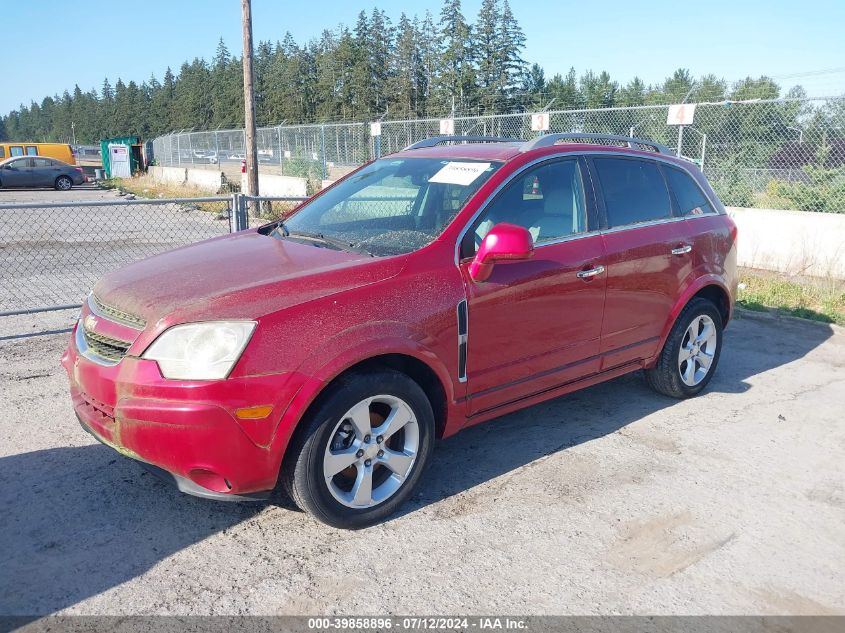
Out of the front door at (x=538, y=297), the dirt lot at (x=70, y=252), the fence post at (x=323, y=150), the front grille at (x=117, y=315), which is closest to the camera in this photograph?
the front grille at (x=117, y=315)

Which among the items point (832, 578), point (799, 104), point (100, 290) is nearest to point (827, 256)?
point (799, 104)

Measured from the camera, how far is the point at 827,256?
9.38 meters

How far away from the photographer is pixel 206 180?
3028 cm

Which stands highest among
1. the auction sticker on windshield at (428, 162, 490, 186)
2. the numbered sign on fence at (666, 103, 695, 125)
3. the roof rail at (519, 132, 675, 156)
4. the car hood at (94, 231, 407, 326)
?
the numbered sign on fence at (666, 103, 695, 125)

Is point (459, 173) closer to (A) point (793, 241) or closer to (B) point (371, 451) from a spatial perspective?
(B) point (371, 451)

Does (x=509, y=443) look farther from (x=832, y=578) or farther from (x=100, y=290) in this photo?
(x=100, y=290)

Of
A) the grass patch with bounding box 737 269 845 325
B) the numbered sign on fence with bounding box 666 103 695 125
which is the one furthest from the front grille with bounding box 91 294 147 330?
the numbered sign on fence with bounding box 666 103 695 125

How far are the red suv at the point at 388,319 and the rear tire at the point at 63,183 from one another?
106ft

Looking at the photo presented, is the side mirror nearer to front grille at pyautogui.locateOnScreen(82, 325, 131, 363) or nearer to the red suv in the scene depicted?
the red suv

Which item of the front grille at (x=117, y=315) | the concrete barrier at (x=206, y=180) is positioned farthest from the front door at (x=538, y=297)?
the concrete barrier at (x=206, y=180)

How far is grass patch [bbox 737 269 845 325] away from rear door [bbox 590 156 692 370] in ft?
11.9

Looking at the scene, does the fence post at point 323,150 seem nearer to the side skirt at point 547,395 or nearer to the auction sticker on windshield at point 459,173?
the auction sticker on windshield at point 459,173

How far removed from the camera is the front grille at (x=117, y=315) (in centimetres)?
325

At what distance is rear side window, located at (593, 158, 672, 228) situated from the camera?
4.62 meters
